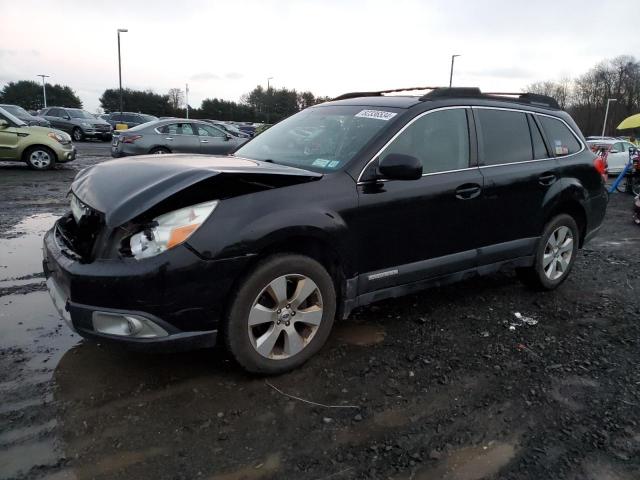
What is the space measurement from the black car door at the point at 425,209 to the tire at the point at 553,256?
0.99 m

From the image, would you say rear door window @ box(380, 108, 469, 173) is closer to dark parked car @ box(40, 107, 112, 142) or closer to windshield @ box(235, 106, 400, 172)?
windshield @ box(235, 106, 400, 172)

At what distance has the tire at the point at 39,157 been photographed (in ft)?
43.0

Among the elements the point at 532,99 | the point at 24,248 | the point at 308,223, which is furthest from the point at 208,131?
the point at 308,223

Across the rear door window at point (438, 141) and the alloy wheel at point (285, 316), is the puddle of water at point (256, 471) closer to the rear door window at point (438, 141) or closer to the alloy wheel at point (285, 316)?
the alloy wheel at point (285, 316)

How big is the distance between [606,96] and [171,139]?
7498 centimetres

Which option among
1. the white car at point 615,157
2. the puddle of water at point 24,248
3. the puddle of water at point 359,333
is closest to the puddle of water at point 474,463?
the puddle of water at point 359,333

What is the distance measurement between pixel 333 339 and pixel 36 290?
270 centimetres

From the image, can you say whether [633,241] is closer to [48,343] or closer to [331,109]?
[331,109]

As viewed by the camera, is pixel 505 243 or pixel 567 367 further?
pixel 505 243

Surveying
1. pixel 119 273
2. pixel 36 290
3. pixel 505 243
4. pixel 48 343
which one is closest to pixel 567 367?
pixel 505 243

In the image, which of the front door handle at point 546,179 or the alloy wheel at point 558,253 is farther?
the alloy wheel at point 558,253

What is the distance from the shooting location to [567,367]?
3.48m

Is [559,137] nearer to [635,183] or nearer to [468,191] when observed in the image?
[468,191]

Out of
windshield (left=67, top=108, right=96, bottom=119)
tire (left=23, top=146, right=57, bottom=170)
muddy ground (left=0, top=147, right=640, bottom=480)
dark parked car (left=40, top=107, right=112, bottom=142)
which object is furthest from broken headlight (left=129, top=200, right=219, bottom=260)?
windshield (left=67, top=108, right=96, bottom=119)
